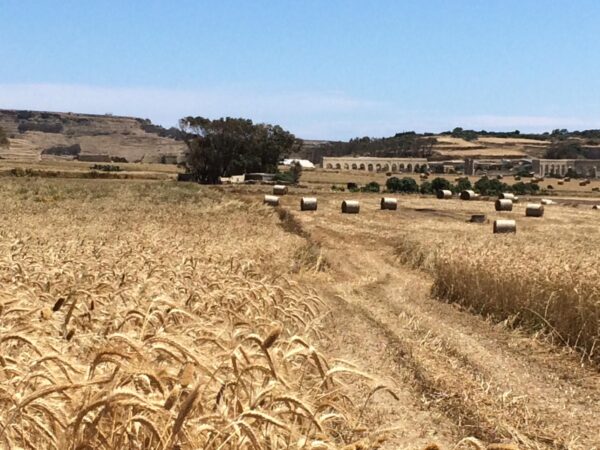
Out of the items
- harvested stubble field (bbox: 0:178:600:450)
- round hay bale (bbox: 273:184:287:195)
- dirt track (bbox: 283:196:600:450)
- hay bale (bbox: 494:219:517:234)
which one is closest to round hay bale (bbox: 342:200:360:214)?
hay bale (bbox: 494:219:517:234)

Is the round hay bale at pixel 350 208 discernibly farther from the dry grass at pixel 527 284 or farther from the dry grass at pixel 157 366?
the dry grass at pixel 157 366

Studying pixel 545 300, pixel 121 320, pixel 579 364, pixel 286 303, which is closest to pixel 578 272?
pixel 545 300

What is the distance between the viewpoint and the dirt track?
23.5 feet

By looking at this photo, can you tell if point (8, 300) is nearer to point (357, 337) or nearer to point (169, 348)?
point (169, 348)

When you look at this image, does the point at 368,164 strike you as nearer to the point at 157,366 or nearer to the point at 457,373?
the point at 457,373

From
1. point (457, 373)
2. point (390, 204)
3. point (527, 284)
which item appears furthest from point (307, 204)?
point (457, 373)

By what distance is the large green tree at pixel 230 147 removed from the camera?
82.2 m

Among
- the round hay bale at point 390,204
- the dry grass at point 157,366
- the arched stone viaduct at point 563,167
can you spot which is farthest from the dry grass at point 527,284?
the arched stone viaduct at point 563,167

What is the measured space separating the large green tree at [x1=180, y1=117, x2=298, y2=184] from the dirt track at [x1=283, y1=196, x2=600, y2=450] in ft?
219

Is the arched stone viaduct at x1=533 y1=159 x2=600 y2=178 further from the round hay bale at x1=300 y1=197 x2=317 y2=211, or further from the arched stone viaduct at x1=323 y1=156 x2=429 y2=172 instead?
the round hay bale at x1=300 y1=197 x2=317 y2=211

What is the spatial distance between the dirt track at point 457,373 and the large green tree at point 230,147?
219 feet

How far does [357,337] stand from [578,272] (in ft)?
14.5

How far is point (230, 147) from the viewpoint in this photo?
83.7m

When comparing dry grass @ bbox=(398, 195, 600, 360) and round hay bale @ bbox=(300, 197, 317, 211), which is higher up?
dry grass @ bbox=(398, 195, 600, 360)
